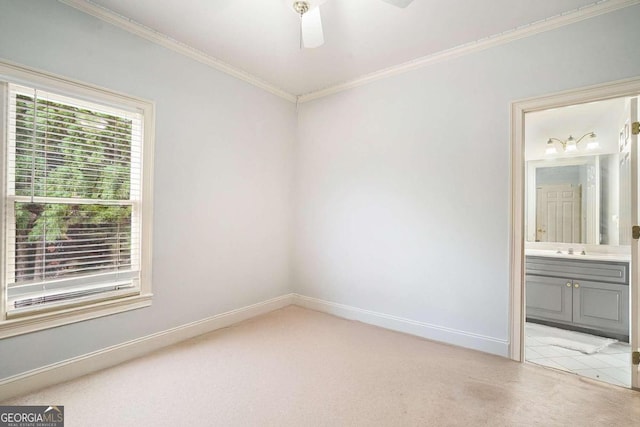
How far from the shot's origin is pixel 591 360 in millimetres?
2740

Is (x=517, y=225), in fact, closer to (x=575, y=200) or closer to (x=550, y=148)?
(x=575, y=200)

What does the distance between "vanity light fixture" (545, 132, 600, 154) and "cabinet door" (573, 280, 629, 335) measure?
1753 millimetres

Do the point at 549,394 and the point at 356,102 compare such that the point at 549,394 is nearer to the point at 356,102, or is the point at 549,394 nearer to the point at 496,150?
the point at 496,150

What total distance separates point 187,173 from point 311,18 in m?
1.77

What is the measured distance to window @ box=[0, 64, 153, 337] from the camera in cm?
204

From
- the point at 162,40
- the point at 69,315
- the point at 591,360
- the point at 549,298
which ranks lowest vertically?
the point at 591,360

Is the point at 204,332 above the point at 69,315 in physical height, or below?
below

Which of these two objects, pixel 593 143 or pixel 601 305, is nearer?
pixel 601 305

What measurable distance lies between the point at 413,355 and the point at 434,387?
1.63 feet

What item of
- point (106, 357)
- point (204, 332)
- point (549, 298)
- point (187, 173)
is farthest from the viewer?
point (549, 298)

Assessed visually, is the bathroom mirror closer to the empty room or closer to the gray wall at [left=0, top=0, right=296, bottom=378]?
the empty room

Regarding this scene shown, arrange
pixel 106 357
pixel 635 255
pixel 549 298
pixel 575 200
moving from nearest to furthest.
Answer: pixel 635 255 < pixel 106 357 < pixel 549 298 < pixel 575 200

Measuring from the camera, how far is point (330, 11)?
2.38 m

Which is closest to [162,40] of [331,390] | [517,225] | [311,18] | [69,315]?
[311,18]
